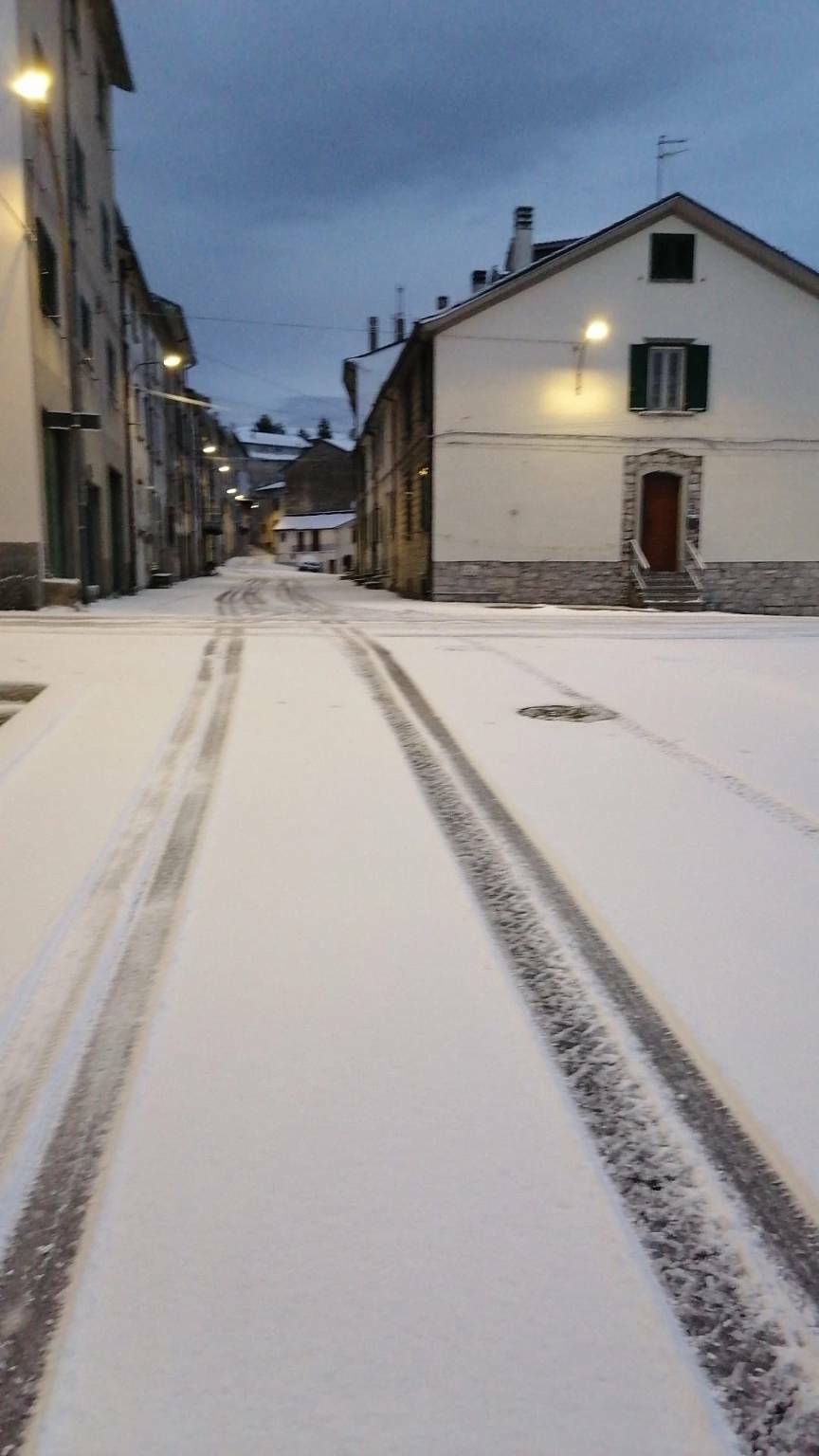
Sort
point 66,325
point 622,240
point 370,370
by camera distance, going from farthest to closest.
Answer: point 370,370 < point 622,240 < point 66,325

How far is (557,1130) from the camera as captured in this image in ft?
6.40

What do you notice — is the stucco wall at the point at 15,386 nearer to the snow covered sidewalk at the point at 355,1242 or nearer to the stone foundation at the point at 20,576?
the stone foundation at the point at 20,576

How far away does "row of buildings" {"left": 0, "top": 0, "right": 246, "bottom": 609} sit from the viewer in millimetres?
13923

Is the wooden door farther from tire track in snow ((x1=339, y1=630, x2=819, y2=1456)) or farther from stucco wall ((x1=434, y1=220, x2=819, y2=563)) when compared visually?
tire track in snow ((x1=339, y1=630, x2=819, y2=1456))

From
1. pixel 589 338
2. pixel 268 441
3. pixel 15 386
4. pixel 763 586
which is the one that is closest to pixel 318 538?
A: pixel 268 441

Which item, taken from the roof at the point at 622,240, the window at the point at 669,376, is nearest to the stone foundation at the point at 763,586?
the window at the point at 669,376

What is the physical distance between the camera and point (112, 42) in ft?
69.8

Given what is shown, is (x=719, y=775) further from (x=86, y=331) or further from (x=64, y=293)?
(x=86, y=331)

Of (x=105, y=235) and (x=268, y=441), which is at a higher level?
(x=268, y=441)

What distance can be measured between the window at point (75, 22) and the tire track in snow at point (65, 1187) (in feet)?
Answer: 66.1

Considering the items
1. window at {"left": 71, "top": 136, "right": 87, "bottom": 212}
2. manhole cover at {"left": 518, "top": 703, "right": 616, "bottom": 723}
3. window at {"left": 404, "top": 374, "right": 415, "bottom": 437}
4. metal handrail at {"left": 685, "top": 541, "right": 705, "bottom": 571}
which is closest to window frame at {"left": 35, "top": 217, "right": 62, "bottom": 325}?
window at {"left": 71, "top": 136, "right": 87, "bottom": 212}

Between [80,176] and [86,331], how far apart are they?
2728 millimetres

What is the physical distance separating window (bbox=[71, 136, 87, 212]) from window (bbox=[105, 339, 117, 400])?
12.1ft

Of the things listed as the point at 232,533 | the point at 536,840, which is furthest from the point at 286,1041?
the point at 232,533
